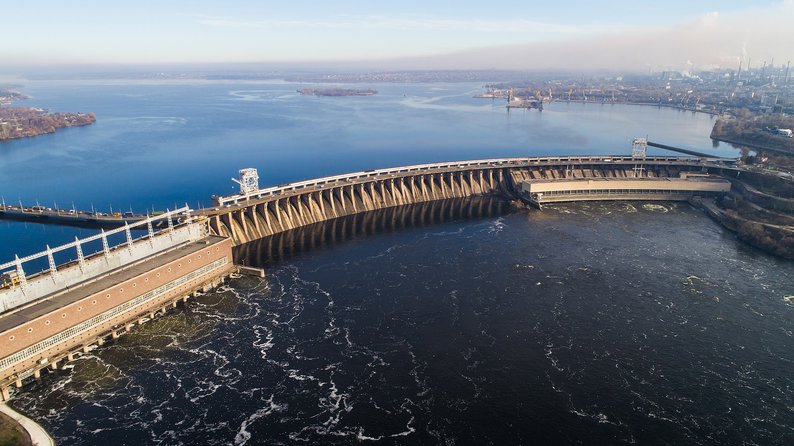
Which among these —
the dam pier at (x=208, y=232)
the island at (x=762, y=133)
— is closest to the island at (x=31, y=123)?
the dam pier at (x=208, y=232)

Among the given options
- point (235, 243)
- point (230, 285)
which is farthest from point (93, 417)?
point (235, 243)

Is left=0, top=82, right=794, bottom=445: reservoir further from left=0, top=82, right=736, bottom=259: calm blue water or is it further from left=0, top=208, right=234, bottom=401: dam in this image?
left=0, top=82, right=736, bottom=259: calm blue water

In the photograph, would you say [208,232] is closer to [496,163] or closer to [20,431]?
[20,431]

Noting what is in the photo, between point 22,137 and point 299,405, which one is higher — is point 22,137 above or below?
above

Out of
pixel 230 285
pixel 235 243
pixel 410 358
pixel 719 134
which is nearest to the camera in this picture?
pixel 410 358

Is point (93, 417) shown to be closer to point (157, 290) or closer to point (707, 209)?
point (157, 290)

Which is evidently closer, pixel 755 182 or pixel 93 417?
pixel 93 417

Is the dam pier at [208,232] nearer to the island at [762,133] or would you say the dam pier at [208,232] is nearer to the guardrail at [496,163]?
the guardrail at [496,163]

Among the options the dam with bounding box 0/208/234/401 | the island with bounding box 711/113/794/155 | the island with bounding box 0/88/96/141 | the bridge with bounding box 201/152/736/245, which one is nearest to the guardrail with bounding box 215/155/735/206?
the bridge with bounding box 201/152/736/245

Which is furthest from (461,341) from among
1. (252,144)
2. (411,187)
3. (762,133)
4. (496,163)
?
(762,133)
